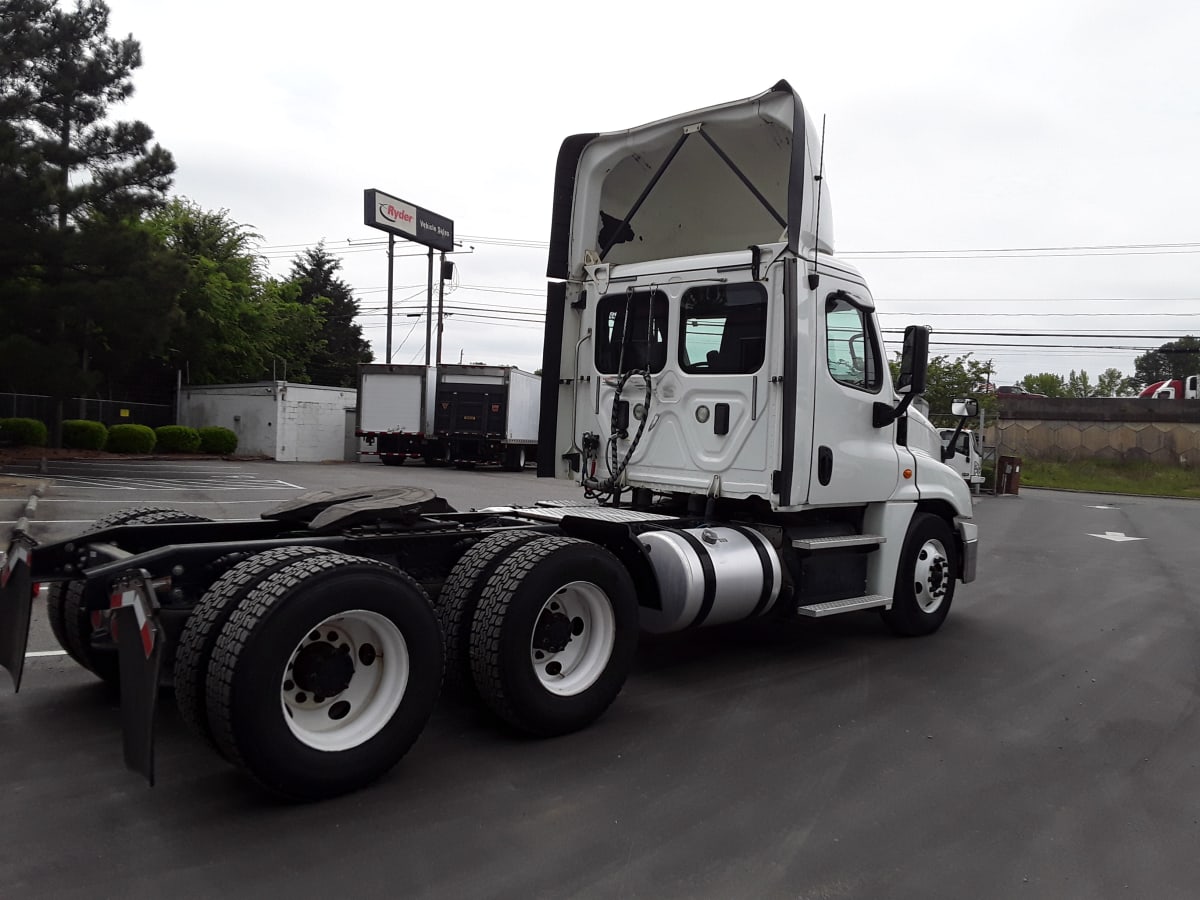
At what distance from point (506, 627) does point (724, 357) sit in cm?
283

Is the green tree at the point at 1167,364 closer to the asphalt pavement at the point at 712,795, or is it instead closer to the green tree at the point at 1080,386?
the green tree at the point at 1080,386

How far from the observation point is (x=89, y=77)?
23344 mm

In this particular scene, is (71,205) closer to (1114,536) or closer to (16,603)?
(16,603)

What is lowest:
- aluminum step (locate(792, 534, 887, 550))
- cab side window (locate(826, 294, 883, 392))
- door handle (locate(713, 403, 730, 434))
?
aluminum step (locate(792, 534, 887, 550))

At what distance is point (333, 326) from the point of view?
202ft

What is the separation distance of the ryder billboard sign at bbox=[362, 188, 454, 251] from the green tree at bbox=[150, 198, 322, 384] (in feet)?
17.5

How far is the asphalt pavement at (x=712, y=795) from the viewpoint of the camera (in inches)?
127

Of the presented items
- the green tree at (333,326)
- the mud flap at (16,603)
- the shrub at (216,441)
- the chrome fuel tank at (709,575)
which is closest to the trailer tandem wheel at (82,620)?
the mud flap at (16,603)

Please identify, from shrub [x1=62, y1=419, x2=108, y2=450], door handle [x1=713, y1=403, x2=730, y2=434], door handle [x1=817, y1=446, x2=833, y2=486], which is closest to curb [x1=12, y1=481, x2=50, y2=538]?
door handle [x1=713, y1=403, x2=730, y2=434]

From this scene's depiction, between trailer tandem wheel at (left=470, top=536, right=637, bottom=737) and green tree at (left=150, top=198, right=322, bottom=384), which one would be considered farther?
green tree at (left=150, top=198, right=322, bottom=384)

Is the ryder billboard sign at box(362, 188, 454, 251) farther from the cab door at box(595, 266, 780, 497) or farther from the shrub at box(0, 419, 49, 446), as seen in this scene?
the cab door at box(595, 266, 780, 497)

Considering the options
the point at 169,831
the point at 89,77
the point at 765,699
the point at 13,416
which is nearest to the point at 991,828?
the point at 765,699

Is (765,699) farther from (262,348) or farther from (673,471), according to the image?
(262,348)

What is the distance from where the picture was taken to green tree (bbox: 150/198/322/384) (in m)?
34.8
